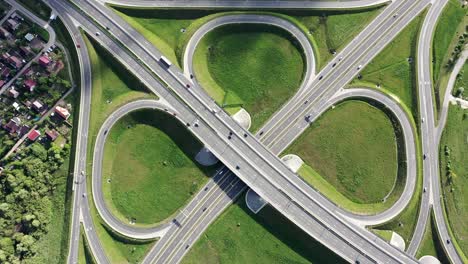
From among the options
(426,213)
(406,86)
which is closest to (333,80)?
(406,86)

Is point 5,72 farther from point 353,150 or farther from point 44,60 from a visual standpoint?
point 353,150

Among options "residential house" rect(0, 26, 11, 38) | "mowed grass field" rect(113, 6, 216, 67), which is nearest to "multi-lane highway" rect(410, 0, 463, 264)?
"mowed grass field" rect(113, 6, 216, 67)

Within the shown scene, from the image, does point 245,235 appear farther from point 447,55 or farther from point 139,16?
point 447,55

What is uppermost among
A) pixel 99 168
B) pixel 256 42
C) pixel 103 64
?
pixel 256 42

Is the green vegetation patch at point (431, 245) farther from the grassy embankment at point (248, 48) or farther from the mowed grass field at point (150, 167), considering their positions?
the mowed grass field at point (150, 167)

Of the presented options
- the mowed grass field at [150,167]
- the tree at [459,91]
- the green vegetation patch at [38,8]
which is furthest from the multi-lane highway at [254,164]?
the tree at [459,91]

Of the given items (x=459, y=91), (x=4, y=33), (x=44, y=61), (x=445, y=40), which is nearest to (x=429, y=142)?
(x=459, y=91)

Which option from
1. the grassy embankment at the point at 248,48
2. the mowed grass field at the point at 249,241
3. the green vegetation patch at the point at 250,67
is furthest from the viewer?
the grassy embankment at the point at 248,48
